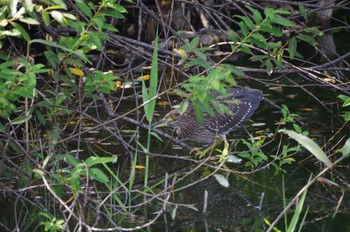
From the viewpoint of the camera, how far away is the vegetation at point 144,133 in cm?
425

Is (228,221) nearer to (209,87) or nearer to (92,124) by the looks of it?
(209,87)

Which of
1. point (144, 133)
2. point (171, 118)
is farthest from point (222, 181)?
point (144, 133)

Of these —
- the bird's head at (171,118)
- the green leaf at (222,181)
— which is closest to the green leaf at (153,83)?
the green leaf at (222,181)

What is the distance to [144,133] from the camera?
24.5 feet

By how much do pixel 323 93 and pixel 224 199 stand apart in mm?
3274

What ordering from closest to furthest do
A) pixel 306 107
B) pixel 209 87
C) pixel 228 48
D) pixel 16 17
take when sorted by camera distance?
1. pixel 16 17
2. pixel 209 87
3. pixel 306 107
4. pixel 228 48

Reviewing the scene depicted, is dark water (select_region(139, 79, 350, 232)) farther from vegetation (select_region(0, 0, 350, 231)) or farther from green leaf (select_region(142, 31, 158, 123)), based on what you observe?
green leaf (select_region(142, 31, 158, 123))

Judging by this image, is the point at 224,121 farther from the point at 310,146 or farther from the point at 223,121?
the point at 310,146

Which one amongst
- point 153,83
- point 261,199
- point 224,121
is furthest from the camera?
point 224,121

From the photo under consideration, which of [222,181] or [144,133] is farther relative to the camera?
[144,133]

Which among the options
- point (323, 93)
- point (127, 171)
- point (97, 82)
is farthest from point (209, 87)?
point (323, 93)

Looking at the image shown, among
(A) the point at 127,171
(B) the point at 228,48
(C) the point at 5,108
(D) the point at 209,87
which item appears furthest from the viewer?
(B) the point at 228,48

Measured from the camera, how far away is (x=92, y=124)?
7582 millimetres

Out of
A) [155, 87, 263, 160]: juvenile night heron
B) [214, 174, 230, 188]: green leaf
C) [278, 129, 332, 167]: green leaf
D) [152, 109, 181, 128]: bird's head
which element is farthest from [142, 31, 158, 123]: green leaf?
[155, 87, 263, 160]: juvenile night heron
